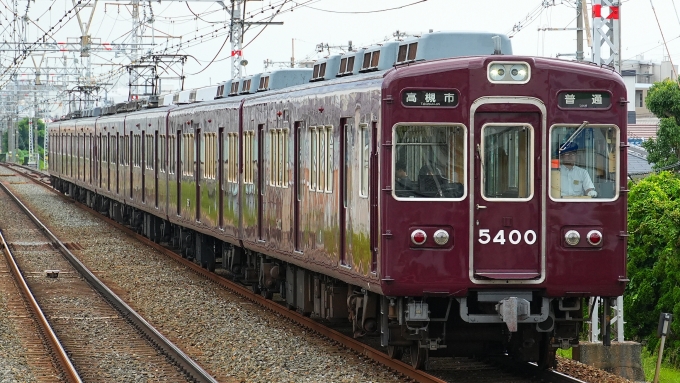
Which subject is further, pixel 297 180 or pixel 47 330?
pixel 47 330

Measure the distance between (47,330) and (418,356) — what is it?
16.3ft

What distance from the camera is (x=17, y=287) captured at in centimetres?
1725

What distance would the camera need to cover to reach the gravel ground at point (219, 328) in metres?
10.5

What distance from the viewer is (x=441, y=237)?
9.24 m

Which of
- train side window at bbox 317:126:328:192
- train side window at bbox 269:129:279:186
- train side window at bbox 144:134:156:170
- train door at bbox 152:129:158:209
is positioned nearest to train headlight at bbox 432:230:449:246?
train side window at bbox 317:126:328:192

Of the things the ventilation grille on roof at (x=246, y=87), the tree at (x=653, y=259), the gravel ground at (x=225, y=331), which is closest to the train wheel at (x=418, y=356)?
the gravel ground at (x=225, y=331)

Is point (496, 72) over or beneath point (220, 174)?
over

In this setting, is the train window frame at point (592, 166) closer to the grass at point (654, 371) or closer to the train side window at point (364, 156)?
the train side window at point (364, 156)

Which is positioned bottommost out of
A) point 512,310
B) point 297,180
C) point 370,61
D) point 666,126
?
point 512,310

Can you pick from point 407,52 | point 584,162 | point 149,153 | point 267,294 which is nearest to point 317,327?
point 267,294

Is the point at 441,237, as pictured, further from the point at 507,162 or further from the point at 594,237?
the point at 594,237

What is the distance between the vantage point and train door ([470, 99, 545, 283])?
30.3ft

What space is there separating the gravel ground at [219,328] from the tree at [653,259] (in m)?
6.75

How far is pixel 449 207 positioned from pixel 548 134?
0.95 m
